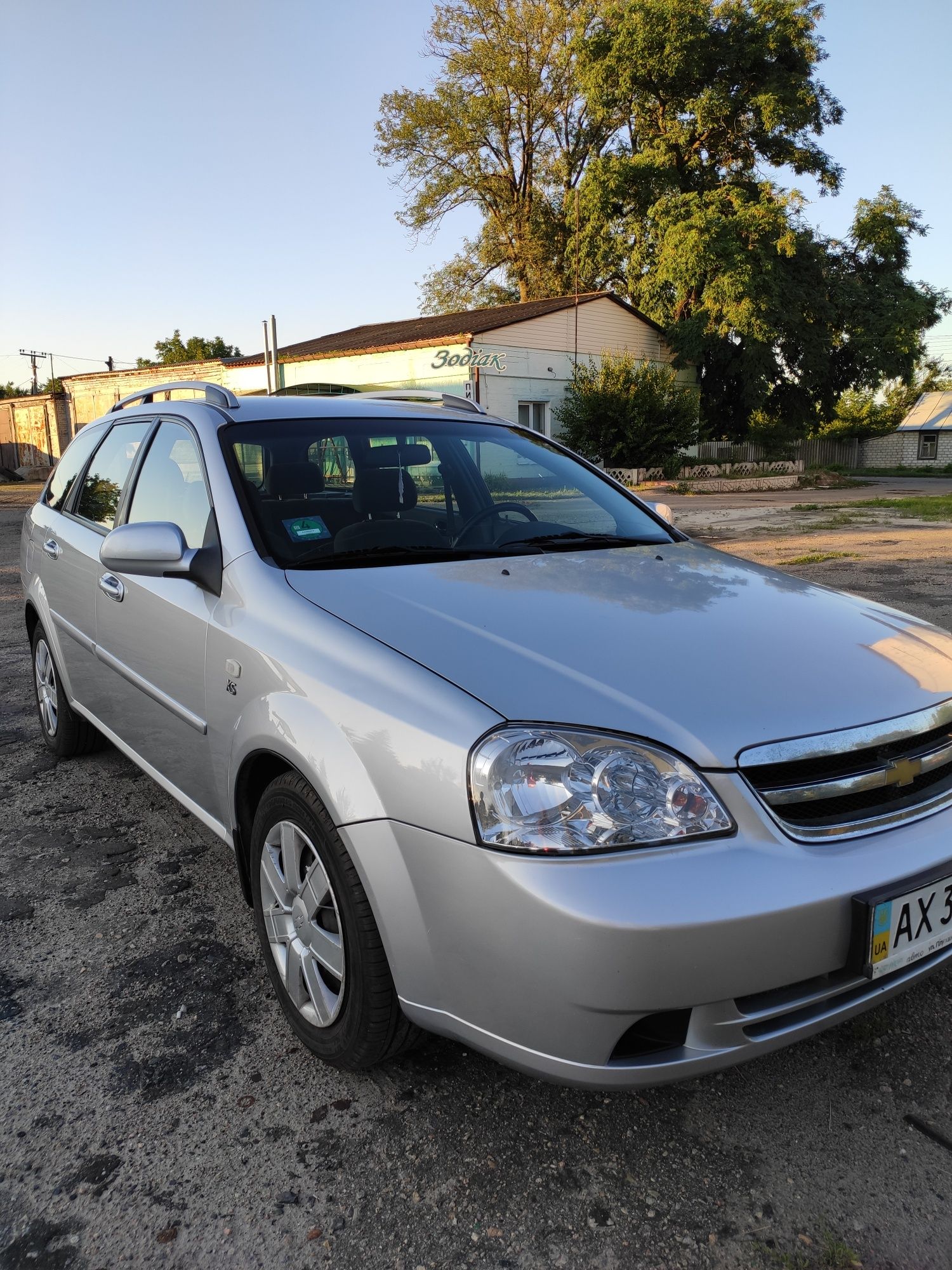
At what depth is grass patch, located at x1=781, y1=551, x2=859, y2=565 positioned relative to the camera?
9.99 metres

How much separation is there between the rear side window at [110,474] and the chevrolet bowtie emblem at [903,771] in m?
2.73

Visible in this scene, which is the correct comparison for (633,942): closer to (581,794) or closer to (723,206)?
(581,794)

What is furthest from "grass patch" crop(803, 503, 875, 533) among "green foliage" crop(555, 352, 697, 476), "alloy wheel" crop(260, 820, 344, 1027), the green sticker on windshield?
"alloy wheel" crop(260, 820, 344, 1027)

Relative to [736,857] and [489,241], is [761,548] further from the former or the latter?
[489,241]

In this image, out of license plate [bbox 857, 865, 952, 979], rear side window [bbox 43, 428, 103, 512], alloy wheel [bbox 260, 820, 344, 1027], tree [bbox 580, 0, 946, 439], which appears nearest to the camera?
license plate [bbox 857, 865, 952, 979]

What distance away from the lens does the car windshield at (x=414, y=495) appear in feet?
8.44

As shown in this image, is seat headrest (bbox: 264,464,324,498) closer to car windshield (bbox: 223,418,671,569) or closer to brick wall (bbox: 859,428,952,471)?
car windshield (bbox: 223,418,671,569)

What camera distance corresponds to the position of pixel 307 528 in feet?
8.45

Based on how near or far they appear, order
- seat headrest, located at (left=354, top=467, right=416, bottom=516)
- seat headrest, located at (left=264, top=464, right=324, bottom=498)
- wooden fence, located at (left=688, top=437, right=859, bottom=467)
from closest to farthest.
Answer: seat headrest, located at (left=264, top=464, right=324, bottom=498)
seat headrest, located at (left=354, top=467, right=416, bottom=516)
wooden fence, located at (left=688, top=437, right=859, bottom=467)

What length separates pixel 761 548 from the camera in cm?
1130

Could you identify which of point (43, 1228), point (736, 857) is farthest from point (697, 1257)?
point (43, 1228)

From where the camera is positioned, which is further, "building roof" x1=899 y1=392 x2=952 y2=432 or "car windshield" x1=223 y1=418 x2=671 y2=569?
"building roof" x1=899 y1=392 x2=952 y2=432

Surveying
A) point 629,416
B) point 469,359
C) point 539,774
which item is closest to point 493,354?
point 469,359

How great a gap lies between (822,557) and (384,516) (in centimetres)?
867
